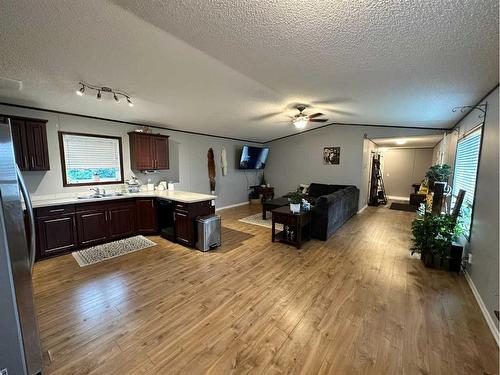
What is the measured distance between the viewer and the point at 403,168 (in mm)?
9383

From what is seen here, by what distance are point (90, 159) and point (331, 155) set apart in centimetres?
639

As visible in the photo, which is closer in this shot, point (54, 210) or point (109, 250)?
point (54, 210)

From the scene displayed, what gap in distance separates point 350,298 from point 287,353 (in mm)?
1103

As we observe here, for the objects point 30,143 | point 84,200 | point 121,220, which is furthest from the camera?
point 121,220

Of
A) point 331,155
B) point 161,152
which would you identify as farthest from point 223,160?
point 331,155

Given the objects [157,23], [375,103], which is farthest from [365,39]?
[375,103]

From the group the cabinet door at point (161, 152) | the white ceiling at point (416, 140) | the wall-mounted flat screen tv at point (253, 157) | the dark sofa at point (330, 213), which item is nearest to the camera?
the dark sofa at point (330, 213)

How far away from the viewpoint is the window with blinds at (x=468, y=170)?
3.00 meters

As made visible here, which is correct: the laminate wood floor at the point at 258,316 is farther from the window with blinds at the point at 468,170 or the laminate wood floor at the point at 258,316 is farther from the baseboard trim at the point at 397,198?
the baseboard trim at the point at 397,198

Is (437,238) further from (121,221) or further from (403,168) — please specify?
(403,168)

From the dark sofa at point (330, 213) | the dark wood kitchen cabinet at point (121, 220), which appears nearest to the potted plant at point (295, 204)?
the dark sofa at point (330, 213)

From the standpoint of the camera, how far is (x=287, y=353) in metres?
1.72

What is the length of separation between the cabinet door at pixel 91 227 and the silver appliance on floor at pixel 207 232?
175 centimetres

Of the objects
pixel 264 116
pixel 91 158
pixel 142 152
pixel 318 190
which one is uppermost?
pixel 264 116
